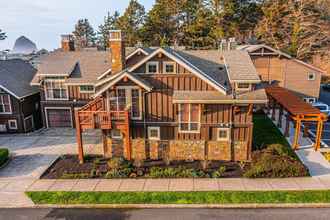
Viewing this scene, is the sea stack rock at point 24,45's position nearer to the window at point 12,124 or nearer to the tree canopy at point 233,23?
the tree canopy at point 233,23

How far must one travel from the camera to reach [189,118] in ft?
60.5

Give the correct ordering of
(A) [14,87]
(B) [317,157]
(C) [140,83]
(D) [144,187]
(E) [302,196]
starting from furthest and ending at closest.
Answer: (A) [14,87] < (B) [317,157] < (C) [140,83] < (D) [144,187] < (E) [302,196]

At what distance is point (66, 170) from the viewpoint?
58.5 ft

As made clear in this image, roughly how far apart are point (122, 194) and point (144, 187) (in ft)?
4.75

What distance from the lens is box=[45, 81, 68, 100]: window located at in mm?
26312

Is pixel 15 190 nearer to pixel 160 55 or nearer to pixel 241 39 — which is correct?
pixel 160 55

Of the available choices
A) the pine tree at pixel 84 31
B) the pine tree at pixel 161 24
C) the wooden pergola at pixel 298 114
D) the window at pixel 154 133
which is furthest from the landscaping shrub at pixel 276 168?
the pine tree at pixel 84 31

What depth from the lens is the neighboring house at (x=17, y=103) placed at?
25.1m

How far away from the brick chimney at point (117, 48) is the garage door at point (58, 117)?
10.3 meters

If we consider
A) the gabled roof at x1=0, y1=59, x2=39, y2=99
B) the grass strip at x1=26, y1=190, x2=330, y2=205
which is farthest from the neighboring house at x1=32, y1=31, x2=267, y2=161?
the gabled roof at x1=0, y1=59, x2=39, y2=99

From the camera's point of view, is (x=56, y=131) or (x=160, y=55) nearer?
(x=160, y=55)

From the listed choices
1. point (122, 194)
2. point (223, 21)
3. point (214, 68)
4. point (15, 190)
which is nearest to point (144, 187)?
point (122, 194)

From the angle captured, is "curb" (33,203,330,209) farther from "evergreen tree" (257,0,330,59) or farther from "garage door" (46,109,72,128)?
"evergreen tree" (257,0,330,59)

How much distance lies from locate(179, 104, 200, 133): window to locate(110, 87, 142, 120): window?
9.64 feet
